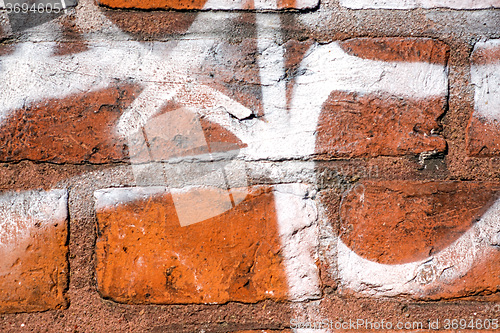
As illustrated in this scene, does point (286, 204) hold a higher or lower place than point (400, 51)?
lower

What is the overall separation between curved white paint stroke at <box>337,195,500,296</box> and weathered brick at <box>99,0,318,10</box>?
32cm

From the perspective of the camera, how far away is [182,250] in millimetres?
455

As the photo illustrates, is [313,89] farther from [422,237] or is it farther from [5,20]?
[5,20]

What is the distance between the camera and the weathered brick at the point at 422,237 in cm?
46

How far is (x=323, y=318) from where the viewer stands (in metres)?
0.46

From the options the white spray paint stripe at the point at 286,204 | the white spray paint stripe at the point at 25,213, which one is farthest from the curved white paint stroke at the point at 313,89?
the white spray paint stripe at the point at 25,213

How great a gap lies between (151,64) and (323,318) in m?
0.41

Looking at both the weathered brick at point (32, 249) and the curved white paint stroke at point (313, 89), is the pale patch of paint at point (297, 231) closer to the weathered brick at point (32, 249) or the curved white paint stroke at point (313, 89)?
the curved white paint stroke at point (313, 89)

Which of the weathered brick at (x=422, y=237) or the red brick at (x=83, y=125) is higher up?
the red brick at (x=83, y=125)

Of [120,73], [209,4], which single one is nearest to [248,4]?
[209,4]

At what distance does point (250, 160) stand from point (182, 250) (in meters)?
0.15

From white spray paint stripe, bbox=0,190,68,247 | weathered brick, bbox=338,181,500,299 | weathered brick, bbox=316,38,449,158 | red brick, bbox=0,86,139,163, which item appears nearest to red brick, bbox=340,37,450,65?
weathered brick, bbox=316,38,449,158

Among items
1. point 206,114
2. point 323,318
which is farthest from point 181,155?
point 323,318

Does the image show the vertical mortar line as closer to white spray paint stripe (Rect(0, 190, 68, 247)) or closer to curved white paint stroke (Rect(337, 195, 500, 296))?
white spray paint stripe (Rect(0, 190, 68, 247))
